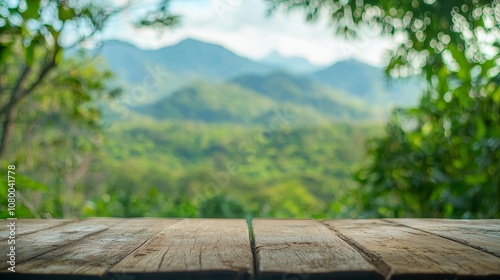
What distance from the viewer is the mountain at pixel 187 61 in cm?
1592

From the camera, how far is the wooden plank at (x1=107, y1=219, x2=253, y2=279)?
1.97ft

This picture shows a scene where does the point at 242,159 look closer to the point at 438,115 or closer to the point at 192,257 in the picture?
the point at 438,115

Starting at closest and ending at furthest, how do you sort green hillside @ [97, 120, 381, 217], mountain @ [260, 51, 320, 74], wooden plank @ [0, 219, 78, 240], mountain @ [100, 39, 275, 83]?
wooden plank @ [0, 219, 78, 240], mountain @ [100, 39, 275, 83], green hillside @ [97, 120, 381, 217], mountain @ [260, 51, 320, 74]

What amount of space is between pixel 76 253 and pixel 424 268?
0.46 meters

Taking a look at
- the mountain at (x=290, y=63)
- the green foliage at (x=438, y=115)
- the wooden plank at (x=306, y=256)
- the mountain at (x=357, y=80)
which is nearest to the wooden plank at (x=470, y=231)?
the wooden plank at (x=306, y=256)

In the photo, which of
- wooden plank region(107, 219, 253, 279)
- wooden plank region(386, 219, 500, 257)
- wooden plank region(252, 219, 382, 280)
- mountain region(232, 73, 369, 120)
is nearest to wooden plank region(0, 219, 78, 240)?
wooden plank region(107, 219, 253, 279)

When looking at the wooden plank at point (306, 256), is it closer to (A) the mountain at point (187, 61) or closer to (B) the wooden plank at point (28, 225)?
(B) the wooden plank at point (28, 225)

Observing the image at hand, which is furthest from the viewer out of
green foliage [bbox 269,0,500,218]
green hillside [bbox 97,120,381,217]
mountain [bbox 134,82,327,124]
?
mountain [bbox 134,82,327,124]

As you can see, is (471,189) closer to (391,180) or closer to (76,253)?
(391,180)

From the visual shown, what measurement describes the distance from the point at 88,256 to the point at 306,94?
21.5 meters

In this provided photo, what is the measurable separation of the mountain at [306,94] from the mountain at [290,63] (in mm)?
739

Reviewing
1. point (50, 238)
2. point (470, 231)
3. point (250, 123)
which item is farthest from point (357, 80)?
point (50, 238)

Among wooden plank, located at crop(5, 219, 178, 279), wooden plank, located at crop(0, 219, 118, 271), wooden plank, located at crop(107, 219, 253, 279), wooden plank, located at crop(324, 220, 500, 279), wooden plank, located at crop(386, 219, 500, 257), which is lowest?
wooden plank, located at crop(386, 219, 500, 257)

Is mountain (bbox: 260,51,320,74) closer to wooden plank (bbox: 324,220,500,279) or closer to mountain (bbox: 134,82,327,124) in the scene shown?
mountain (bbox: 134,82,327,124)
